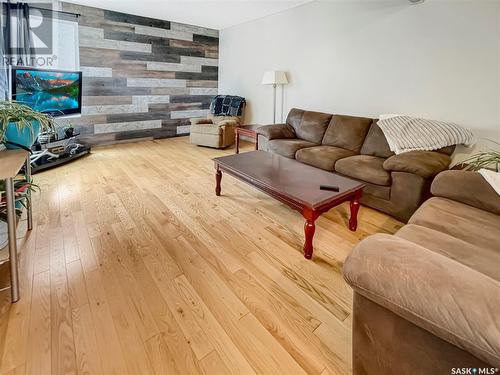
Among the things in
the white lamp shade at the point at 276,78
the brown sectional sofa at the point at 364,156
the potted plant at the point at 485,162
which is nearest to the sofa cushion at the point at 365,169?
the brown sectional sofa at the point at 364,156

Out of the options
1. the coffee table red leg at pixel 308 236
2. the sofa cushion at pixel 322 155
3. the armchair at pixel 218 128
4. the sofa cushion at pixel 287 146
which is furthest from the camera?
the armchair at pixel 218 128

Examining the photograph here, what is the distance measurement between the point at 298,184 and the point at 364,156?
4.14 feet

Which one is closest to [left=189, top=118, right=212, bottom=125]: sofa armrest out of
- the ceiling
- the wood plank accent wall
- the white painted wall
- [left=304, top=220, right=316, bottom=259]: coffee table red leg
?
the wood plank accent wall

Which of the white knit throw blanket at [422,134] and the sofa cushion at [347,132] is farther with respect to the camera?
the sofa cushion at [347,132]

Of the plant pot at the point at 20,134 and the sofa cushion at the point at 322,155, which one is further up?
the plant pot at the point at 20,134

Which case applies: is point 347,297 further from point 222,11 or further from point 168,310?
point 222,11

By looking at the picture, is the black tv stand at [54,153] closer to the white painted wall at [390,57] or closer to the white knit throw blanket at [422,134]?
the white painted wall at [390,57]

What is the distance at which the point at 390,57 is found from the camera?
3201mm

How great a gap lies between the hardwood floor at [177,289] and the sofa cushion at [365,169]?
Result: 1.16 feet

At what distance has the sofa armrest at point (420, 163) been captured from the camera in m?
2.27

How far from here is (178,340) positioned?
125cm

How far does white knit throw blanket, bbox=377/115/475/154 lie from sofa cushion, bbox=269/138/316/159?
0.98 metres

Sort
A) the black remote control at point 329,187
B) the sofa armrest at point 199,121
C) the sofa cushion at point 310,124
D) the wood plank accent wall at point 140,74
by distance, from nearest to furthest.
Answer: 1. the black remote control at point 329,187
2. the sofa cushion at point 310,124
3. the wood plank accent wall at point 140,74
4. the sofa armrest at point 199,121

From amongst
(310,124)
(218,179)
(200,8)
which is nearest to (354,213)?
(218,179)
